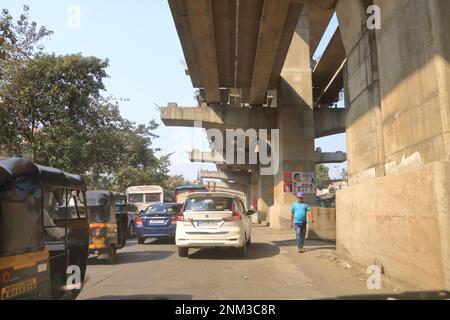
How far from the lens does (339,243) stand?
11688mm

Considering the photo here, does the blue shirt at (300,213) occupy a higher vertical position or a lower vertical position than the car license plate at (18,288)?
higher

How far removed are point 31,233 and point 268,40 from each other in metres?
14.1

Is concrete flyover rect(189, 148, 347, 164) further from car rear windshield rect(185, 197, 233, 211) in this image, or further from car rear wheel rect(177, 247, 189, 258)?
car rear windshield rect(185, 197, 233, 211)

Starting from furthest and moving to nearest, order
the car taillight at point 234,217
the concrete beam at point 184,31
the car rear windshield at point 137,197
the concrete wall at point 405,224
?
the car rear windshield at point 137,197, the concrete beam at point 184,31, the car taillight at point 234,217, the concrete wall at point 405,224

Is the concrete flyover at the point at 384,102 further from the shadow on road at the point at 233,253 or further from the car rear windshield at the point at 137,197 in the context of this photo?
the car rear windshield at the point at 137,197

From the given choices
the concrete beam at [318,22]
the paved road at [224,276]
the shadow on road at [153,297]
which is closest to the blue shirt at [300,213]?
the paved road at [224,276]

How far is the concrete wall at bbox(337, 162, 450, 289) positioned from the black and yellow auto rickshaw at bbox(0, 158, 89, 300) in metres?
5.05

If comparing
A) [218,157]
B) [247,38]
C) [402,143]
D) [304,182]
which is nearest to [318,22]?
[247,38]

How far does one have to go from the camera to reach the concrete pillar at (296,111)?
23438 millimetres

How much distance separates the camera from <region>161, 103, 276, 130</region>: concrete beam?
26.5 m

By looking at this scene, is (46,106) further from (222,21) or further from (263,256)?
(263,256)

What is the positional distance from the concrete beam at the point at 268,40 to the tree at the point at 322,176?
181 feet

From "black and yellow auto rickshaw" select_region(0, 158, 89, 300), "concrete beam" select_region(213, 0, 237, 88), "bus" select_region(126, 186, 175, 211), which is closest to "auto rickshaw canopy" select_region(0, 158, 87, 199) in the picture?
"black and yellow auto rickshaw" select_region(0, 158, 89, 300)
